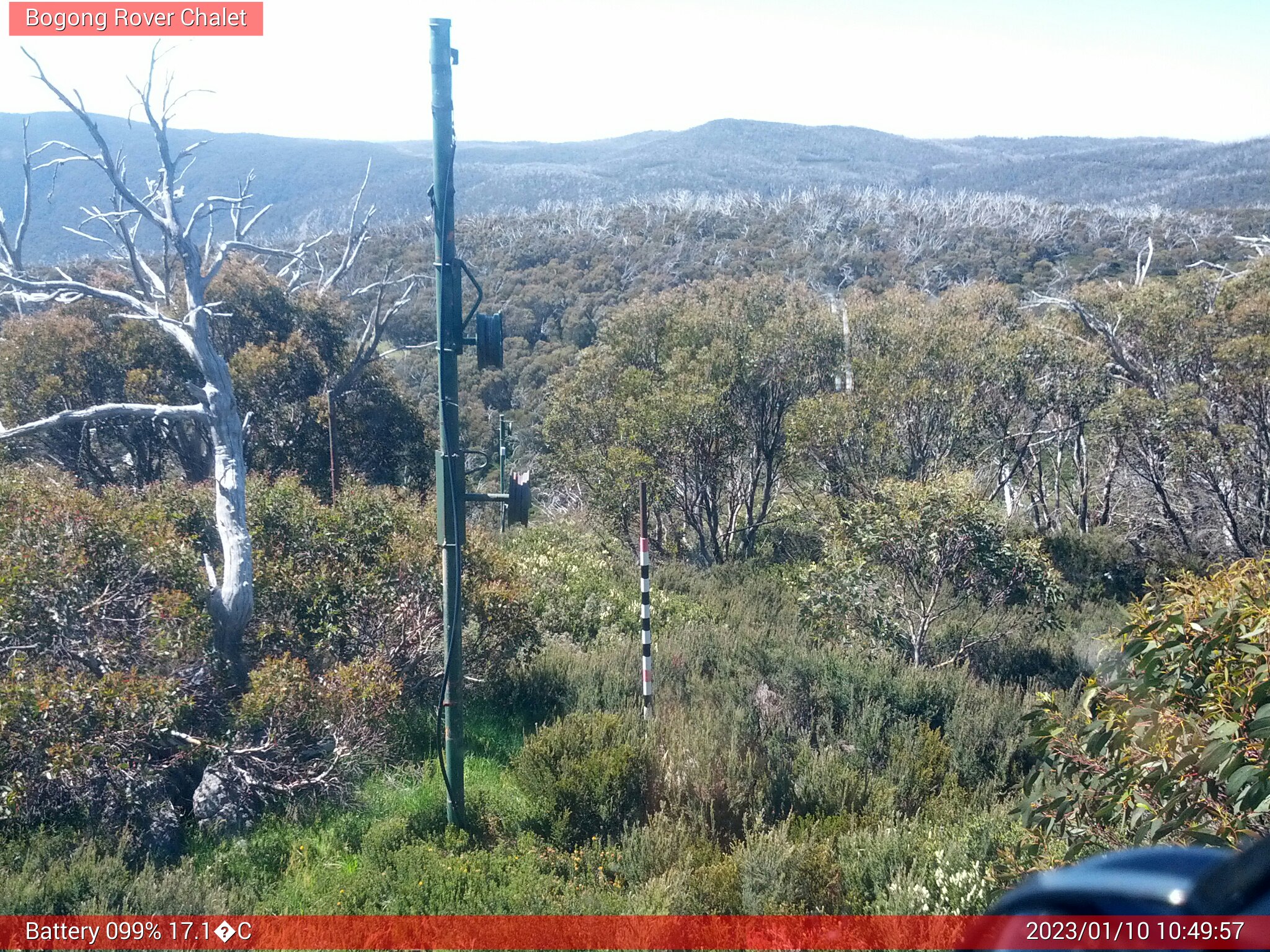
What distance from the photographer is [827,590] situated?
9.13 meters

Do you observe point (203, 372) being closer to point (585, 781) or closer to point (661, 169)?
point (585, 781)

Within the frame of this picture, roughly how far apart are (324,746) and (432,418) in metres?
10.3

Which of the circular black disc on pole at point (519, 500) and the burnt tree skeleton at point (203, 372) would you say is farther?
the burnt tree skeleton at point (203, 372)

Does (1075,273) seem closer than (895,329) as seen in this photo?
No

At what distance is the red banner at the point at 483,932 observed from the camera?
383 centimetres

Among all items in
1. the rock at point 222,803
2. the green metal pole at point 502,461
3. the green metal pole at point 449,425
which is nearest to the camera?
the green metal pole at point 449,425

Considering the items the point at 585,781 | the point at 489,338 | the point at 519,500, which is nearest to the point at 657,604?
the point at 585,781

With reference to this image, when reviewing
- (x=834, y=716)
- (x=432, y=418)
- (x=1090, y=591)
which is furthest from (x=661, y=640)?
(x=432, y=418)

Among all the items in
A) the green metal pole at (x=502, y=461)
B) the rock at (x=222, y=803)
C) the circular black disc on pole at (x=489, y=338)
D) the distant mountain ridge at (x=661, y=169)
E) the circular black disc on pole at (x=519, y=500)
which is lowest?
the rock at (x=222, y=803)

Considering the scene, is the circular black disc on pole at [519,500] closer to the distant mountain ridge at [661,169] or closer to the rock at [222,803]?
the rock at [222,803]

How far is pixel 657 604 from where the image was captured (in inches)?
422

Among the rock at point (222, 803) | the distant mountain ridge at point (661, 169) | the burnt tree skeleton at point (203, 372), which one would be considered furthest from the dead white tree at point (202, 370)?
the distant mountain ridge at point (661, 169)

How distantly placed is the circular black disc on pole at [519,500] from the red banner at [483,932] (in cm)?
196

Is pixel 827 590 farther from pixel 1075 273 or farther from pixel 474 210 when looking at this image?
pixel 474 210
